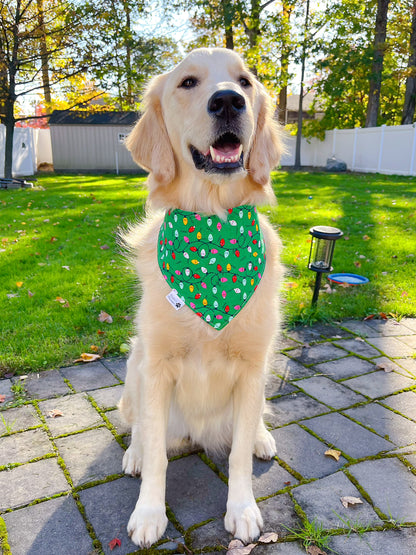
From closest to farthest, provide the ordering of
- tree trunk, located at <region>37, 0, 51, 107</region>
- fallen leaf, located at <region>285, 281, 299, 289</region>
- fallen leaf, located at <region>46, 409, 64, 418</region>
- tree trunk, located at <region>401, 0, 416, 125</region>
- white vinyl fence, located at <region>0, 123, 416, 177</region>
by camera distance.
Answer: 1. fallen leaf, located at <region>46, 409, 64, 418</region>
2. fallen leaf, located at <region>285, 281, 299, 289</region>
3. tree trunk, located at <region>37, 0, 51, 107</region>
4. white vinyl fence, located at <region>0, 123, 416, 177</region>
5. tree trunk, located at <region>401, 0, 416, 125</region>

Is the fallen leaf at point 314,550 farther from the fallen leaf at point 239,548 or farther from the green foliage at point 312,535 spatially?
the fallen leaf at point 239,548

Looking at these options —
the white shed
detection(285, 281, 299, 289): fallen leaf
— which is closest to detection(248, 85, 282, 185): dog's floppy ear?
detection(285, 281, 299, 289): fallen leaf

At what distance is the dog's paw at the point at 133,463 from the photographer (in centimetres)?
225

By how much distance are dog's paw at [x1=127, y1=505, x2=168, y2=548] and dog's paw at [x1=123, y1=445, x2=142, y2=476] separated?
299 mm

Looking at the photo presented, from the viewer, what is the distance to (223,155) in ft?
6.51

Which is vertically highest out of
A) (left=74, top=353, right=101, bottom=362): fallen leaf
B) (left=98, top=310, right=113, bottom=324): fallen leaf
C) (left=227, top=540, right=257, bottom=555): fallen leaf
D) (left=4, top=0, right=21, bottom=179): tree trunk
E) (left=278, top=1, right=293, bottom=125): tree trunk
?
(left=278, top=1, right=293, bottom=125): tree trunk

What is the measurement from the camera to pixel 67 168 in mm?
21906

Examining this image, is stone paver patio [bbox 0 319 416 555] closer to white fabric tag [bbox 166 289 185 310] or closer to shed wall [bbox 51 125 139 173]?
white fabric tag [bbox 166 289 185 310]

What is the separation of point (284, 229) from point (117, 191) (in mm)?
6680

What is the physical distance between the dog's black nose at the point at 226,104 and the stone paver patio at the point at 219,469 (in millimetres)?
1814

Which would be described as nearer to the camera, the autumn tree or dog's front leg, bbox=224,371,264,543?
dog's front leg, bbox=224,371,264,543

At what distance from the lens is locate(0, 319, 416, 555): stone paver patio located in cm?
189

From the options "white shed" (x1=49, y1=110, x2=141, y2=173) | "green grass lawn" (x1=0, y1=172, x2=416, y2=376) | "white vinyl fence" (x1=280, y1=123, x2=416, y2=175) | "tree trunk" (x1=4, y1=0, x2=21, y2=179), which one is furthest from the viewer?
"white shed" (x1=49, y1=110, x2=141, y2=173)

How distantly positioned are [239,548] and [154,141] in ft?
6.28
